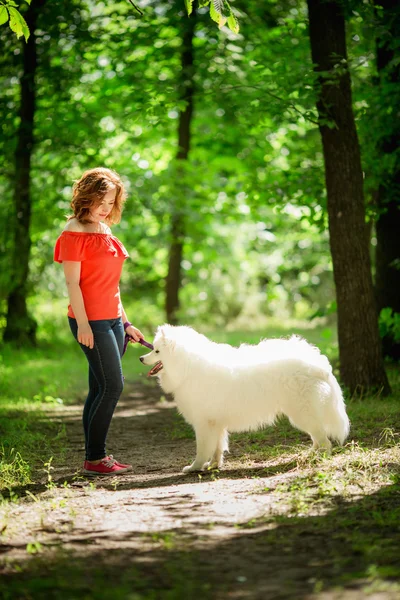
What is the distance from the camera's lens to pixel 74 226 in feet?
16.3

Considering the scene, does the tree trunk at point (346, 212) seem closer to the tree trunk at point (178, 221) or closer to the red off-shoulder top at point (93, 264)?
the red off-shoulder top at point (93, 264)

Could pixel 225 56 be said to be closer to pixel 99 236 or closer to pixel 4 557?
pixel 99 236

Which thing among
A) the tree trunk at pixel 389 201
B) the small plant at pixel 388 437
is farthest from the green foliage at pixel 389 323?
the small plant at pixel 388 437

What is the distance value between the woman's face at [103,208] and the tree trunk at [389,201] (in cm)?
438

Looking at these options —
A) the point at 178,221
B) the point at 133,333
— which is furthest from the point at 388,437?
the point at 178,221

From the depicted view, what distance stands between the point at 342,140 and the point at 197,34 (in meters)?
8.96

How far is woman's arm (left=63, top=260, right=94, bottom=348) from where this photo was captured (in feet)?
16.0

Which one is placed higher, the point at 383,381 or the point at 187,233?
the point at 187,233

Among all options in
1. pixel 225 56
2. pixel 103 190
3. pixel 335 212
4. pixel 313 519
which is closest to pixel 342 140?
→ pixel 335 212

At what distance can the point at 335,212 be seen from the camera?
785 centimetres

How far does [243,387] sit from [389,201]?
5470mm

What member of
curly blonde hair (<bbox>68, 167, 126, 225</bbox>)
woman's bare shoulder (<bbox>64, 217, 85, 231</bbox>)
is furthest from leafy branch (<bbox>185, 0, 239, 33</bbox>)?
woman's bare shoulder (<bbox>64, 217, 85, 231</bbox>)

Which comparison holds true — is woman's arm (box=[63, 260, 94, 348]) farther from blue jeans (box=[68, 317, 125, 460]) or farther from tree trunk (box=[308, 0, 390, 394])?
tree trunk (box=[308, 0, 390, 394])

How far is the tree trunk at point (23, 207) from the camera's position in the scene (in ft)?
44.5
